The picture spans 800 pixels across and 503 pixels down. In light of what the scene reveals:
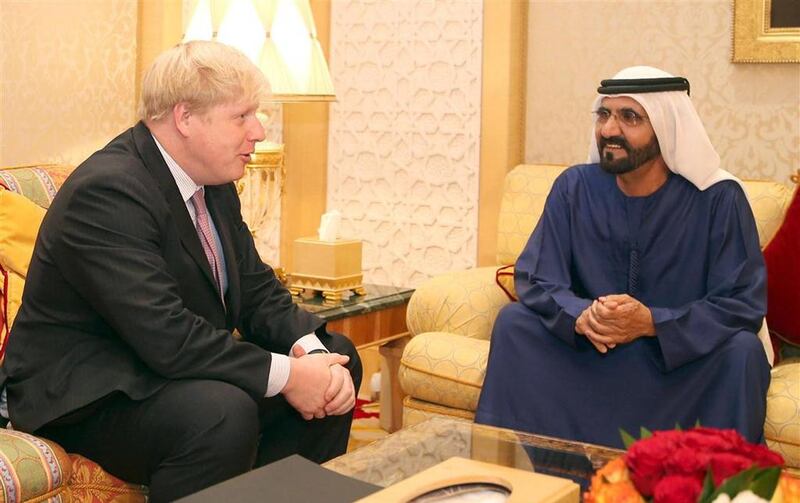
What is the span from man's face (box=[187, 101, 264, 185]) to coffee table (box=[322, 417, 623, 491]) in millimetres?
867

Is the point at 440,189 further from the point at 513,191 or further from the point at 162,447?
the point at 162,447

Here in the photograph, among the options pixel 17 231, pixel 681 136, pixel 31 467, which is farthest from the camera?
pixel 681 136

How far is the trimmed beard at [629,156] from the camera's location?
11.7 ft

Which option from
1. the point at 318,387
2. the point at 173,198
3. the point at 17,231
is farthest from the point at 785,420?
the point at 17,231

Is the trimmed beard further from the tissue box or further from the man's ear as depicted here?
the man's ear

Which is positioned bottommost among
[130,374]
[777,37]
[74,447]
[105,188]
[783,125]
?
[74,447]

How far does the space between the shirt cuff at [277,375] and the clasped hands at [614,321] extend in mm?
986

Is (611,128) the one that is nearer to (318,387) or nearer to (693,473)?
(318,387)

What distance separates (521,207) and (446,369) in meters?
0.84

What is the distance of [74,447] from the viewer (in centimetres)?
272

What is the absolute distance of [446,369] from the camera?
3609 mm

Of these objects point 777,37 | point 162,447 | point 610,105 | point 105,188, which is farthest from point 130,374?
point 777,37

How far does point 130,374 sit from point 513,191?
76.1 inches

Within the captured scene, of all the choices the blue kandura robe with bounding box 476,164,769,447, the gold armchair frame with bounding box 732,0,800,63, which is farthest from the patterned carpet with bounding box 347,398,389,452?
the gold armchair frame with bounding box 732,0,800,63
